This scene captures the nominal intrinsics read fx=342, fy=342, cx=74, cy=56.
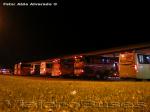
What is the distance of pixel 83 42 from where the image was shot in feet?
299

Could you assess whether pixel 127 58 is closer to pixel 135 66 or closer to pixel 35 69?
pixel 135 66

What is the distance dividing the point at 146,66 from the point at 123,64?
262 cm

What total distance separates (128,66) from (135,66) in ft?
4.01

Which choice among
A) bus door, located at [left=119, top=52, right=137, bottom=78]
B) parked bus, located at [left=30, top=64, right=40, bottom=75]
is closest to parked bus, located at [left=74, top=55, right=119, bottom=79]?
bus door, located at [left=119, top=52, right=137, bottom=78]

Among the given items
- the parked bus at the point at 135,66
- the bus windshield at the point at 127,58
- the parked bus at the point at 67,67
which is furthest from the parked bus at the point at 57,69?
the parked bus at the point at 135,66

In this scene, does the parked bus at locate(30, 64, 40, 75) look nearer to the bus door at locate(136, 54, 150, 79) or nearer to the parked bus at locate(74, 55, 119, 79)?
the parked bus at locate(74, 55, 119, 79)

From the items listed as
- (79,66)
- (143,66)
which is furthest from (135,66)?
(79,66)

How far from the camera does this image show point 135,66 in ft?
92.2

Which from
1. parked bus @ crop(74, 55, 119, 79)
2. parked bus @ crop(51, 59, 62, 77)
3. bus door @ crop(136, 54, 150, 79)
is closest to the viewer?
bus door @ crop(136, 54, 150, 79)

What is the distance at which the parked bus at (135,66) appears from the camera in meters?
27.5

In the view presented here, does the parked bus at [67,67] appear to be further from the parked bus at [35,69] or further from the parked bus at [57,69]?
the parked bus at [35,69]

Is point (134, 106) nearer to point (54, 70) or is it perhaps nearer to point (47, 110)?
point (47, 110)

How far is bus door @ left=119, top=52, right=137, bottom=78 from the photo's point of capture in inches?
1113

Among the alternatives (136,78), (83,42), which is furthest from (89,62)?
(83,42)
